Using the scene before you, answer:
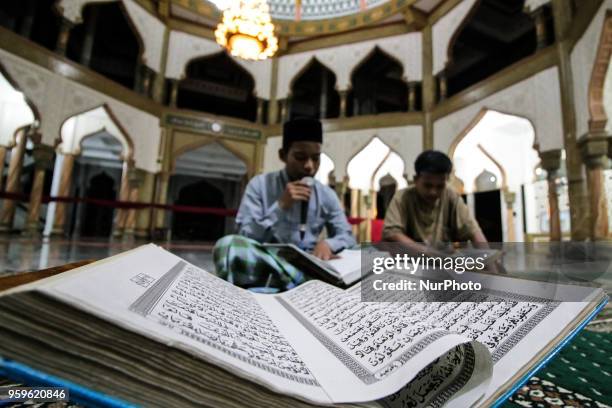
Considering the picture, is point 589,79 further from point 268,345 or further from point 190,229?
point 190,229

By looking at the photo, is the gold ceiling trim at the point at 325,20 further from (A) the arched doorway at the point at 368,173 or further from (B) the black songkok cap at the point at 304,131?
(B) the black songkok cap at the point at 304,131

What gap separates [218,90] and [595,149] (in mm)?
7336

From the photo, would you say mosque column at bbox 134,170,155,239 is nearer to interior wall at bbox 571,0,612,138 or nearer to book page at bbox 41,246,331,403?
book page at bbox 41,246,331,403

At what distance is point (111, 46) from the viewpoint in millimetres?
6926

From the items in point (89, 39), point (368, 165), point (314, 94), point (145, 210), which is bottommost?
point (145, 210)

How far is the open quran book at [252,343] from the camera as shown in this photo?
20cm

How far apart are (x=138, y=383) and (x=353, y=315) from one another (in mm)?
273

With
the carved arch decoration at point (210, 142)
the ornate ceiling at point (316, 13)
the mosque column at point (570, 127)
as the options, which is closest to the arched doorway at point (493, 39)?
the ornate ceiling at point (316, 13)

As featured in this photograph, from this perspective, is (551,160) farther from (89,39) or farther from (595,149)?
(89,39)

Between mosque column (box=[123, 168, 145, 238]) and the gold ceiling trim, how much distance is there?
312 cm

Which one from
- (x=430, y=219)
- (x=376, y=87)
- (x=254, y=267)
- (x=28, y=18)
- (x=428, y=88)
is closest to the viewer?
(x=254, y=267)

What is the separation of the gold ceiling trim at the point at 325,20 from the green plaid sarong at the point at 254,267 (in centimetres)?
580

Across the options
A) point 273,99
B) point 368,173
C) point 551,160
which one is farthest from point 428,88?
point 273,99

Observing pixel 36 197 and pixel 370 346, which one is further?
pixel 36 197
